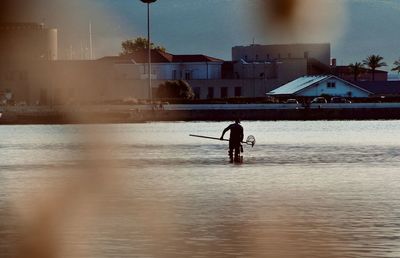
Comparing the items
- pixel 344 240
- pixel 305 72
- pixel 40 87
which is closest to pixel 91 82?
pixel 40 87

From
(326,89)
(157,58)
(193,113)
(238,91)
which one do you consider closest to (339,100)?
(326,89)

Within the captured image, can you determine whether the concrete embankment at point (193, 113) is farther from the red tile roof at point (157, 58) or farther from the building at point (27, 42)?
the red tile roof at point (157, 58)

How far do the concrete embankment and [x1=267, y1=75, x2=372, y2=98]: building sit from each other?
20.6m

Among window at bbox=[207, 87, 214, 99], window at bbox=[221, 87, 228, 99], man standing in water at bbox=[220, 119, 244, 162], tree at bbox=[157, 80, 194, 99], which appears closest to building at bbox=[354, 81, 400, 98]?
window at bbox=[221, 87, 228, 99]

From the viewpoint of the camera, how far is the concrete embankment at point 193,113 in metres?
136

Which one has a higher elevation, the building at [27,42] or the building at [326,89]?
the building at [27,42]

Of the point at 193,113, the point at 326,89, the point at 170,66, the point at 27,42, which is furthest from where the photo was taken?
the point at 170,66

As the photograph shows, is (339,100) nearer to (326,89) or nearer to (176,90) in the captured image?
(326,89)

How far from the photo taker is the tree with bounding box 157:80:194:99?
169 meters

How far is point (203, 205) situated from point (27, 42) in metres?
152

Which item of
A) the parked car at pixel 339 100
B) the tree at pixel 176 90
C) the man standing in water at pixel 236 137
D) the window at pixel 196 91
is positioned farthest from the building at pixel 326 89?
the man standing in water at pixel 236 137

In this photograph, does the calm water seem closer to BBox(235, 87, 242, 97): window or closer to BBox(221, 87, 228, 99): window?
BBox(235, 87, 242, 97): window

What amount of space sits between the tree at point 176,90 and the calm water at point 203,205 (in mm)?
106868

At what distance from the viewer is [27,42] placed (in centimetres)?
18200
